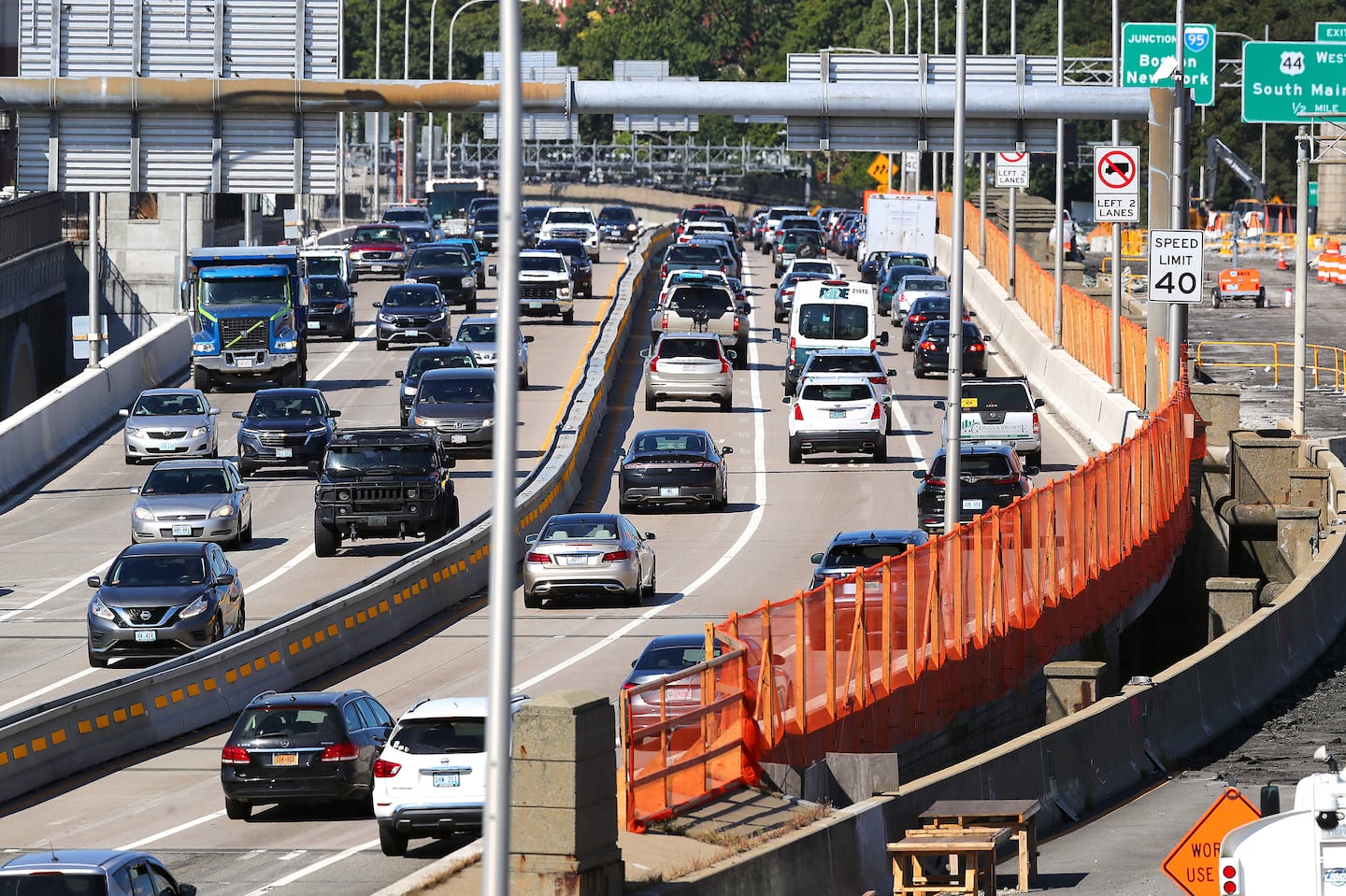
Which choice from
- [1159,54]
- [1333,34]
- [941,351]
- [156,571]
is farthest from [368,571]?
[1159,54]

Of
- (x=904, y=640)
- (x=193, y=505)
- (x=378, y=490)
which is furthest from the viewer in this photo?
(x=193, y=505)

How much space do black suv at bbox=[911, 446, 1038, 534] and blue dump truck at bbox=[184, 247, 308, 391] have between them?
68.1 feet

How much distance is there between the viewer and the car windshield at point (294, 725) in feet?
71.8

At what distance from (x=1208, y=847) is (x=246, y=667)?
55.1ft

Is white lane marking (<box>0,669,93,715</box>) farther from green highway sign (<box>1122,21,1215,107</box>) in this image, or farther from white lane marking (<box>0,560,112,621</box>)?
green highway sign (<box>1122,21,1215,107</box>)

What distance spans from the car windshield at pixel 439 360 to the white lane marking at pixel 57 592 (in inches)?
492

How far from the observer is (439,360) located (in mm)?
49906

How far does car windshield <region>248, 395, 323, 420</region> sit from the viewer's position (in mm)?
44406

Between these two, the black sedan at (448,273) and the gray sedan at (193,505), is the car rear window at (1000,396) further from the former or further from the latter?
the black sedan at (448,273)

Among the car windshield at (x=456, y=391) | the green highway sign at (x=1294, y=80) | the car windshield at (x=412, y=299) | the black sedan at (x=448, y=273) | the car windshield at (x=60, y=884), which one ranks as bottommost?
the car windshield at (x=60, y=884)

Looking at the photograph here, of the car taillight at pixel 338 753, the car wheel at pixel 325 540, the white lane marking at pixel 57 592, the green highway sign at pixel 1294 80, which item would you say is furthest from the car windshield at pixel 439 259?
the car taillight at pixel 338 753

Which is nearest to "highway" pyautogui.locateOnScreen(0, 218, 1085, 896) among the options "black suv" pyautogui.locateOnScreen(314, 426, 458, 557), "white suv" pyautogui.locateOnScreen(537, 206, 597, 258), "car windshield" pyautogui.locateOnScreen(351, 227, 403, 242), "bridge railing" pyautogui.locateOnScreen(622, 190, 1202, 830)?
"black suv" pyautogui.locateOnScreen(314, 426, 458, 557)

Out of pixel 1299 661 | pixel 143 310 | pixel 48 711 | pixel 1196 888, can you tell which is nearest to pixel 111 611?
pixel 48 711

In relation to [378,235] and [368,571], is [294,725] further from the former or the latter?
[378,235]
